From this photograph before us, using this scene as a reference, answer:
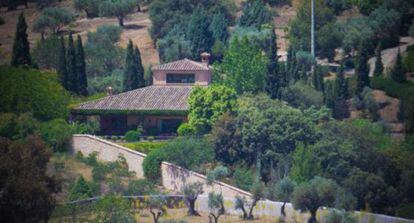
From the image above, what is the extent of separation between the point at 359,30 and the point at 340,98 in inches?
588

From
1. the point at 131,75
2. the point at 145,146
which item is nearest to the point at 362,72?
the point at 131,75

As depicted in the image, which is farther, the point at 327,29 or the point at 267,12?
the point at 267,12

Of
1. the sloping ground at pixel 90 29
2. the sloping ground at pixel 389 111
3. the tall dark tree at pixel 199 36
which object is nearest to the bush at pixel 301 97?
the sloping ground at pixel 389 111

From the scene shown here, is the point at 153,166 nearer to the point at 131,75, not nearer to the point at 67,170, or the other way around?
the point at 67,170

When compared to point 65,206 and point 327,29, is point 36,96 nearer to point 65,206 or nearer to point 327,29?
point 65,206

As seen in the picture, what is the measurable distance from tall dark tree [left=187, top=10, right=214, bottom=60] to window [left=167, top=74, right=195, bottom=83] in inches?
507

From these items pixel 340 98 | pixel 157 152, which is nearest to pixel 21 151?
pixel 157 152

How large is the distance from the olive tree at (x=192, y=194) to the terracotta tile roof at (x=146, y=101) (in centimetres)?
1160

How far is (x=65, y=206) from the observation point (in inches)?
2936

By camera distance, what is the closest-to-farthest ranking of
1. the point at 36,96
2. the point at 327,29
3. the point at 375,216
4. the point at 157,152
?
the point at 375,216, the point at 157,152, the point at 36,96, the point at 327,29

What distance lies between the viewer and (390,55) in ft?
345

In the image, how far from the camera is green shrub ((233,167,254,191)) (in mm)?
78994

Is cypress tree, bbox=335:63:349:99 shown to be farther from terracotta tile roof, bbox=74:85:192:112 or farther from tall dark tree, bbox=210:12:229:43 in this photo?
tall dark tree, bbox=210:12:229:43

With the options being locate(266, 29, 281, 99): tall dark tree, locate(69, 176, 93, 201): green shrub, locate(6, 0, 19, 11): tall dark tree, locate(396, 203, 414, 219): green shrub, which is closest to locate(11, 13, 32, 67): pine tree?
locate(266, 29, 281, 99): tall dark tree
